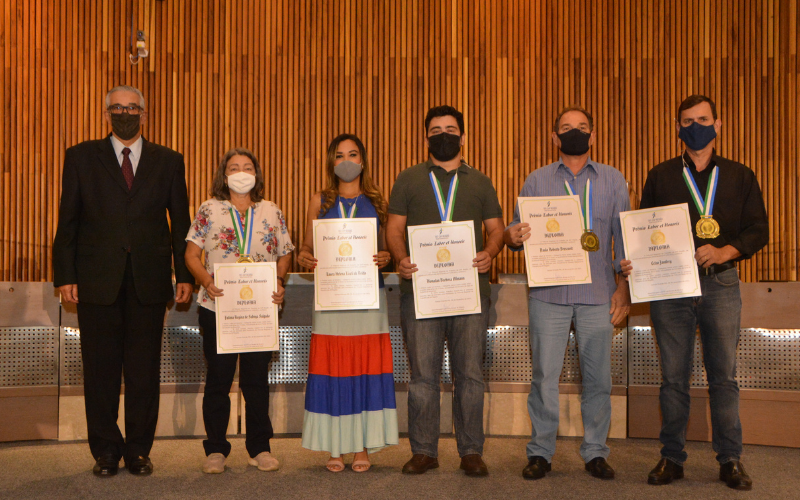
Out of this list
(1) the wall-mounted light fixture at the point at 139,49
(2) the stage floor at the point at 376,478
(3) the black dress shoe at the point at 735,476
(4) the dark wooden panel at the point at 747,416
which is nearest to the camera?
(2) the stage floor at the point at 376,478

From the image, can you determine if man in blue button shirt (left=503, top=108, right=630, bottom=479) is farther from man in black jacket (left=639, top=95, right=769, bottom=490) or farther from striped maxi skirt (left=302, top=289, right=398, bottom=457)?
striped maxi skirt (left=302, top=289, right=398, bottom=457)

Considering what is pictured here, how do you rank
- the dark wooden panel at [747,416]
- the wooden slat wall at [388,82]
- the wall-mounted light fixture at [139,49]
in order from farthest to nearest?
1. the wooden slat wall at [388,82]
2. the wall-mounted light fixture at [139,49]
3. the dark wooden panel at [747,416]

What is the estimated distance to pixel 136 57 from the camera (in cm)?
521

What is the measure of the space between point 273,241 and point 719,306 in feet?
6.87

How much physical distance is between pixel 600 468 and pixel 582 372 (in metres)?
0.44

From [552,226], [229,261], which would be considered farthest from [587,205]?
[229,261]

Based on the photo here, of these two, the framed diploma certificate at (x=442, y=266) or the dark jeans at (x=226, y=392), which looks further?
the dark jeans at (x=226, y=392)

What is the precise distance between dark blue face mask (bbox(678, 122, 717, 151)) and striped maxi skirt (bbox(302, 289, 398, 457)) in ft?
5.48

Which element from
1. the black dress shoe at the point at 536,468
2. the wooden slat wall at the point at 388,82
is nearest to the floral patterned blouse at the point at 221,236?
the black dress shoe at the point at 536,468

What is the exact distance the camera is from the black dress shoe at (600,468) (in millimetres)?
2773

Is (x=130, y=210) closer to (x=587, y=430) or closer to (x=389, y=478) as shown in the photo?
(x=389, y=478)

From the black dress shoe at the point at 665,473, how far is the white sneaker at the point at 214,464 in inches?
77.6

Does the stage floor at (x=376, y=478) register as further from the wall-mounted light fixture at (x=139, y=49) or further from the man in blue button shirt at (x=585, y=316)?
the wall-mounted light fixture at (x=139, y=49)

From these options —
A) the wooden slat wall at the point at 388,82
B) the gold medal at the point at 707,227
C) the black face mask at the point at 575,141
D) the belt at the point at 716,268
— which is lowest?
the belt at the point at 716,268
